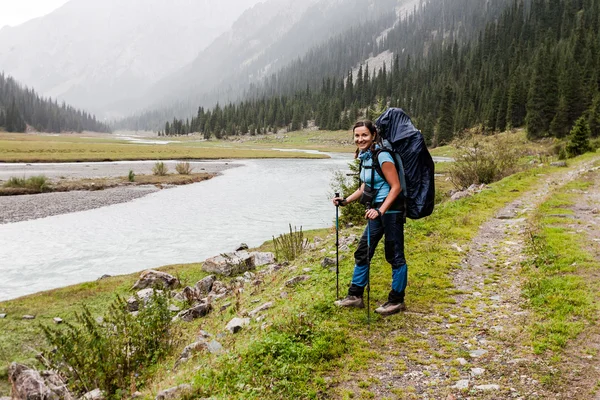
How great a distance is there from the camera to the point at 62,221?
78.7 feet

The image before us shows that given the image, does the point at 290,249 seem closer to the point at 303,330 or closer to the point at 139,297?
the point at 139,297

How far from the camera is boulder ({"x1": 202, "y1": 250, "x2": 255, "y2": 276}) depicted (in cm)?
1341

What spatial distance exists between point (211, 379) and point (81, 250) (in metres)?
16.6

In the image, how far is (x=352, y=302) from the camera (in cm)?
650

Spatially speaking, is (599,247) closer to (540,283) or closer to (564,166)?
(540,283)

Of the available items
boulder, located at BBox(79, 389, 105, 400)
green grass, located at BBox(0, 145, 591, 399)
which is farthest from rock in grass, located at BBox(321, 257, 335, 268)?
boulder, located at BBox(79, 389, 105, 400)

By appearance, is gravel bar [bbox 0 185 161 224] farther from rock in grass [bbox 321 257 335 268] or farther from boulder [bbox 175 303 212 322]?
rock in grass [bbox 321 257 335 268]

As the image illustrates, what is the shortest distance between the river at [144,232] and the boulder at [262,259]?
13.7ft

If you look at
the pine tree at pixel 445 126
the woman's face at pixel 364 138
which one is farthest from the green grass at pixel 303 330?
the pine tree at pixel 445 126

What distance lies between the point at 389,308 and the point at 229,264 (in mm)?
8283

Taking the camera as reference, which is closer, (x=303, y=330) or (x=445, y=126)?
(x=303, y=330)

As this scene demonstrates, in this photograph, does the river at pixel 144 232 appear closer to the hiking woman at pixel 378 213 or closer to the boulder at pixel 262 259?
the boulder at pixel 262 259

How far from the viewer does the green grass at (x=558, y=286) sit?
5.43 metres

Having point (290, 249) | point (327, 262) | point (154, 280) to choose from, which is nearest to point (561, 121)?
point (290, 249)
